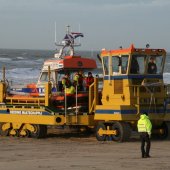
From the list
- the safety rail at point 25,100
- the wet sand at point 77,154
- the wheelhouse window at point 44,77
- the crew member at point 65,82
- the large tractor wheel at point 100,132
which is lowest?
the wet sand at point 77,154

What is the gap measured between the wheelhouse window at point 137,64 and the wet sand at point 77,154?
2244 millimetres

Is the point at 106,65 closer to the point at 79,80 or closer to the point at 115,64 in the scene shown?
the point at 115,64

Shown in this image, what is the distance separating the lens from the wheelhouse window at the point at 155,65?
1908 cm

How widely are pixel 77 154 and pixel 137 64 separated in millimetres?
4455

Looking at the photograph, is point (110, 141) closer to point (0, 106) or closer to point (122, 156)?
point (122, 156)

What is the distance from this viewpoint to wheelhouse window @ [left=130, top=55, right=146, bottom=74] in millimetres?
18681

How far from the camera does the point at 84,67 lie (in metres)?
21.5

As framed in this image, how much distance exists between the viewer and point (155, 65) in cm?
1923

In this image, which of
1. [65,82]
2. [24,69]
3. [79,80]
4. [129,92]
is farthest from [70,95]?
[24,69]

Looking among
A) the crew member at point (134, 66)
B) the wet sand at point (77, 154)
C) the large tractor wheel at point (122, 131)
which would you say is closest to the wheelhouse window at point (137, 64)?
the crew member at point (134, 66)

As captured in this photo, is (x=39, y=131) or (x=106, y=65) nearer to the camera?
(x=106, y=65)

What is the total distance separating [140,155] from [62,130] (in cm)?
790

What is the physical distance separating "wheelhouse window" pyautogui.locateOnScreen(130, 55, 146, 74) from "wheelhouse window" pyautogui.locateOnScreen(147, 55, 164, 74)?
0.80 ft

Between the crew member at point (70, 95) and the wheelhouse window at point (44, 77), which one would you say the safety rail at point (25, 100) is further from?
the wheelhouse window at point (44, 77)
